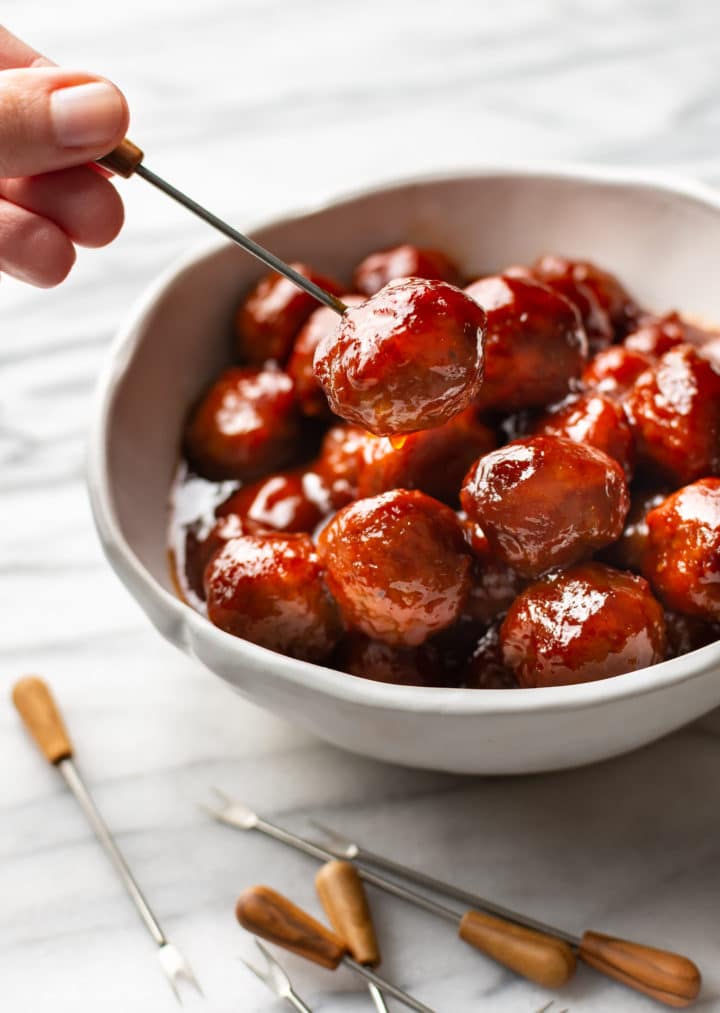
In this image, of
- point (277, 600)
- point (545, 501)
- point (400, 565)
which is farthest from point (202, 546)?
point (545, 501)

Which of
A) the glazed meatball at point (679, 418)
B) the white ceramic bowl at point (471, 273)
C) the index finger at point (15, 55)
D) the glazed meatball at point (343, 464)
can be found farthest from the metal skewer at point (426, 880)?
the index finger at point (15, 55)

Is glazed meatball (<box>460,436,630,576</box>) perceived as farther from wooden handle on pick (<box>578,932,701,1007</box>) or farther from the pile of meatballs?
wooden handle on pick (<box>578,932,701,1007</box>)

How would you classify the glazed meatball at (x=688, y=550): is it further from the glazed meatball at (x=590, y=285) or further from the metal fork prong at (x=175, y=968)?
the metal fork prong at (x=175, y=968)

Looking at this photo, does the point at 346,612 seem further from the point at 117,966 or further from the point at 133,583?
the point at 117,966

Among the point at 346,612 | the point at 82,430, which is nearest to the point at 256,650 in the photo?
the point at 346,612

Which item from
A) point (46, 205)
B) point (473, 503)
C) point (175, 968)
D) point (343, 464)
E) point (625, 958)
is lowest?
point (175, 968)

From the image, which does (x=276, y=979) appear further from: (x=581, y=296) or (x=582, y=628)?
(x=581, y=296)

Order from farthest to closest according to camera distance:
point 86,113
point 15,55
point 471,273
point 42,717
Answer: point 471,273 → point 42,717 → point 15,55 → point 86,113
